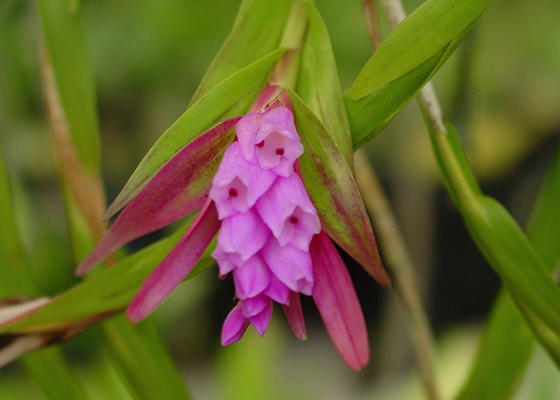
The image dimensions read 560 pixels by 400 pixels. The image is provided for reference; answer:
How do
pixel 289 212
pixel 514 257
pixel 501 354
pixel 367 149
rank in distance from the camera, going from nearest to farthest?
1. pixel 289 212
2. pixel 514 257
3. pixel 501 354
4. pixel 367 149

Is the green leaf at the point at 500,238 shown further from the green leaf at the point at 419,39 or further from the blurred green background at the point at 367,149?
the blurred green background at the point at 367,149

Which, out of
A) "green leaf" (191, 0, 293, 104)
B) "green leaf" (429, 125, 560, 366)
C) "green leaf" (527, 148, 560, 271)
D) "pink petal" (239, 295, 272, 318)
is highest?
"green leaf" (191, 0, 293, 104)

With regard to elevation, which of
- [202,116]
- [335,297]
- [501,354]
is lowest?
[501,354]

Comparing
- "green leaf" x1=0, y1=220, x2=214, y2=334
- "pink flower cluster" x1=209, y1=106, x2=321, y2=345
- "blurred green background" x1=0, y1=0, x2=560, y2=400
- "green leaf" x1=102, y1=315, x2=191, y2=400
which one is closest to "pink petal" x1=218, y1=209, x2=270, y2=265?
"pink flower cluster" x1=209, y1=106, x2=321, y2=345

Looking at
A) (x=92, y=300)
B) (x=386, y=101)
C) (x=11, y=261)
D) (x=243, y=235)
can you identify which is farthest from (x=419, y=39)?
(x=11, y=261)

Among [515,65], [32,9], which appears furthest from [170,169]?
[515,65]

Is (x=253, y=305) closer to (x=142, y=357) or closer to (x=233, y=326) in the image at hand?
(x=233, y=326)

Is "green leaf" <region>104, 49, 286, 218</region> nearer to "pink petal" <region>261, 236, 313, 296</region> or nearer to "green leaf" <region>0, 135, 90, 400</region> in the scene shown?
"pink petal" <region>261, 236, 313, 296</region>

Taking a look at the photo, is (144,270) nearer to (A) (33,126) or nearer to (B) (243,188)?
(B) (243,188)
